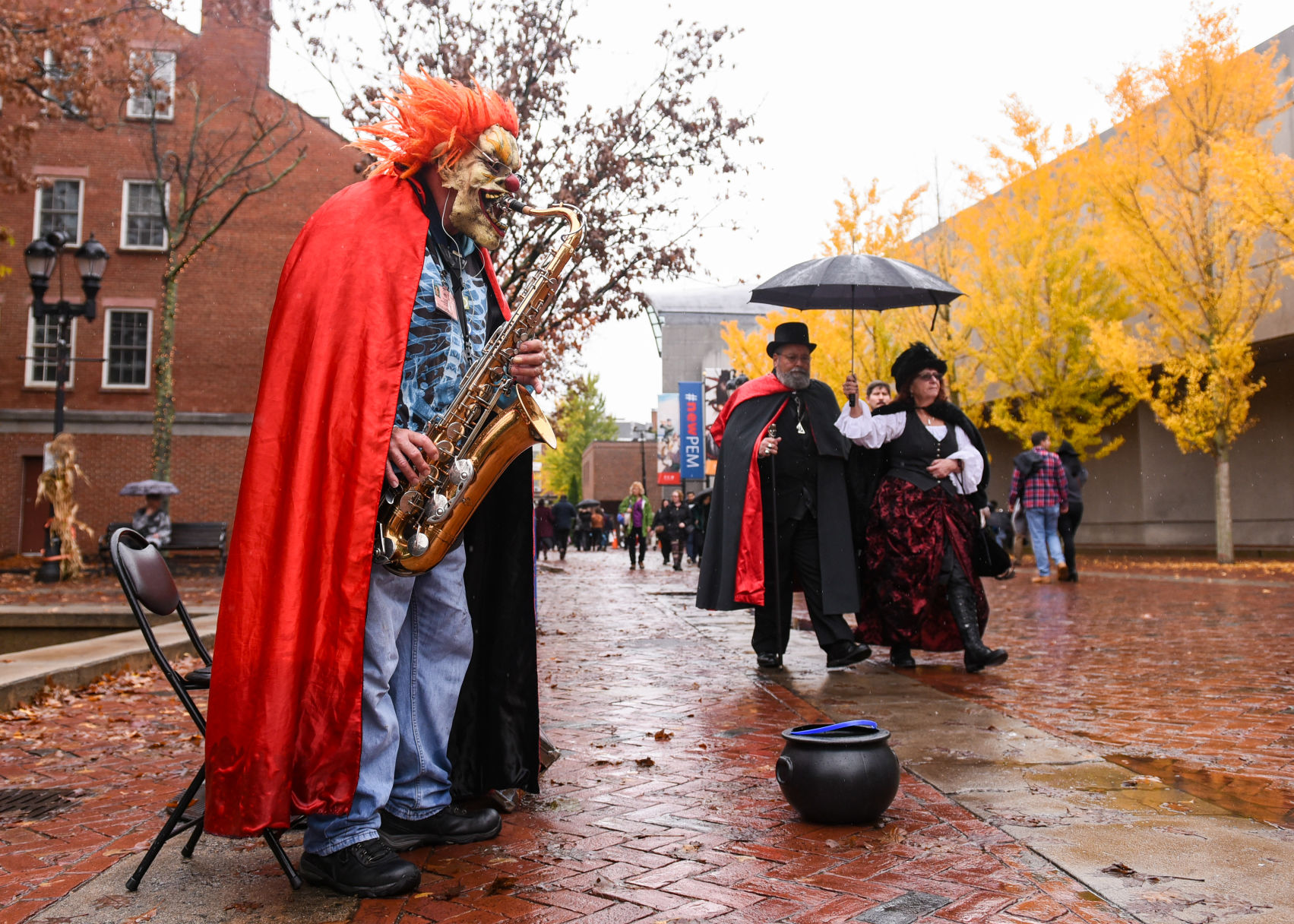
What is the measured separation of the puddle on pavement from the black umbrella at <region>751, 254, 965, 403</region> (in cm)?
367

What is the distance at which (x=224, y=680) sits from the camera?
9.05ft

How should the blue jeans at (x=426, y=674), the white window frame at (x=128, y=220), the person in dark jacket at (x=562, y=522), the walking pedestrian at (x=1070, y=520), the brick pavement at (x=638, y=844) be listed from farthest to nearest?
the person in dark jacket at (x=562, y=522)
the white window frame at (x=128, y=220)
the walking pedestrian at (x=1070, y=520)
the blue jeans at (x=426, y=674)
the brick pavement at (x=638, y=844)

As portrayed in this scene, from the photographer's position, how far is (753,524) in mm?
6969

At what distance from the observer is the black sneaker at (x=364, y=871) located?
274 centimetres

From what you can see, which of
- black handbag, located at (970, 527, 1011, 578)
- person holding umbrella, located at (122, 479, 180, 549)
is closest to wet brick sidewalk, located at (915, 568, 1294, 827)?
black handbag, located at (970, 527, 1011, 578)

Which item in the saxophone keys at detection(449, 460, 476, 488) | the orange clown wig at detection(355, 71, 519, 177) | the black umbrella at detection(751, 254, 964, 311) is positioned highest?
the black umbrella at detection(751, 254, 964, 311)

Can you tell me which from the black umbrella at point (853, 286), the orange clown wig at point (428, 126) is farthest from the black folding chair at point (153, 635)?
the black umbrella at point (853, 286)

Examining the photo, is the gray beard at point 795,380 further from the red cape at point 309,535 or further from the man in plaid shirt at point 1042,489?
the man in plaid shirt at point 1042,489

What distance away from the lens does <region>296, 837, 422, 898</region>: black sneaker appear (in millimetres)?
2744

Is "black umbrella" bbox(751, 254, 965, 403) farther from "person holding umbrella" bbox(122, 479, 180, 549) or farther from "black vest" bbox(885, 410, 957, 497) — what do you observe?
"person holding umbrella" bbox(122, 479, 180, 549)

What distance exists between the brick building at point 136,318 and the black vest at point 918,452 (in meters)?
22.3

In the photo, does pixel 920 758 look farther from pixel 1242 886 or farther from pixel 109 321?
pixel 109 321

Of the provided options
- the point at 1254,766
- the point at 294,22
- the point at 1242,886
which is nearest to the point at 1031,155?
the point at 294,22

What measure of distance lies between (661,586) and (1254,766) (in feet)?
42.7
